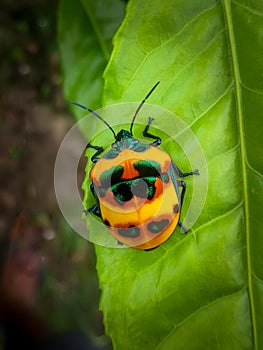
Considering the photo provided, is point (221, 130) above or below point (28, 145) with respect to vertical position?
below

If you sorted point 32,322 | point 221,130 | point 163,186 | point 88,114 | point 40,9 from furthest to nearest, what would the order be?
point 40,9 < point 32,322 < point 88,114 < point 163,186 < point 221,130

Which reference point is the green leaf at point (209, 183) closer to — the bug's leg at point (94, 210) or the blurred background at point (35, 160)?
the bug's leg at point (94, 210)

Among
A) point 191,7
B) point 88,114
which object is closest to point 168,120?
point 191,7

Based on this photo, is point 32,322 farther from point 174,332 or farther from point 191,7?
point 191,7

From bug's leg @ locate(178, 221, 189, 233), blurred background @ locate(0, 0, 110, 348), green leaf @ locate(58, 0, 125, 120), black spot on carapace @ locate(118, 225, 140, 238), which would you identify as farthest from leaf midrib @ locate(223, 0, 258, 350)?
blurred background @ locate(0, 0, 110, 348)

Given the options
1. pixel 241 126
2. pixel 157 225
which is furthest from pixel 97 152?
pixel 241 126

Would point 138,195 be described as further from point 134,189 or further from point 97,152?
point 97,152
